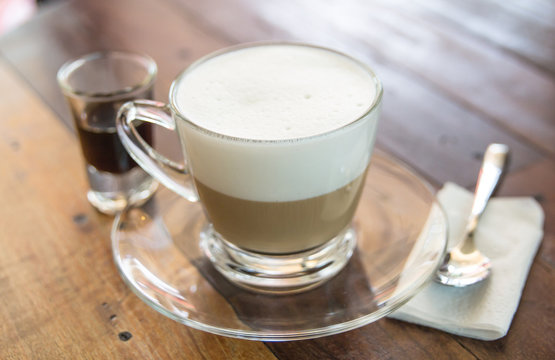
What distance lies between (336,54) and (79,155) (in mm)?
401

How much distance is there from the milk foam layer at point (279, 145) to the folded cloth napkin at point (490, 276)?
5.8 inches

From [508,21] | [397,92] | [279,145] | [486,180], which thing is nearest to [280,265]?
[279,145]

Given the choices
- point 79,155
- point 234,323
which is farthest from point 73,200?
point 234,323

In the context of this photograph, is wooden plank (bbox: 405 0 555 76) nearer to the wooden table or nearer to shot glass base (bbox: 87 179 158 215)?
the wooden table

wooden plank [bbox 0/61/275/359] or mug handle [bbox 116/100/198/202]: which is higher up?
mug handle [bbox 116/100/198/202]

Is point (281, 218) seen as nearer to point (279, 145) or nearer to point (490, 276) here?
point (279, 145)

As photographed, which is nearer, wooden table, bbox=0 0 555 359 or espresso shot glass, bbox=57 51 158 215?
wooden table, bbox=0 0 555 359

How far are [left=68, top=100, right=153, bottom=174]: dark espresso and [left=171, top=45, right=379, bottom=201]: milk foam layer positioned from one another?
0.49 feet

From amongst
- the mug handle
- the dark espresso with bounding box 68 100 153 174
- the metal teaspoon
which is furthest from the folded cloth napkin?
the dark espresso with bounding box 68 100 153 174

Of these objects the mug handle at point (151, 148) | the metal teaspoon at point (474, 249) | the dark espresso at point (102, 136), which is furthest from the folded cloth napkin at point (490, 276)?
the dark espresso at point (102, 136)

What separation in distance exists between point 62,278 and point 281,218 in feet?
0.83

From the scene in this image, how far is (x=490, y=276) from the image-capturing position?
2.18 feet

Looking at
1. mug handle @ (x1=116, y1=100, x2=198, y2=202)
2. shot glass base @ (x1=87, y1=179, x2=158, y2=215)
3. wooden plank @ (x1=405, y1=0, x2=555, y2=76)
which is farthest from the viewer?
wooden plank @ (x1=405, y1=0, x2=555, y2=76)

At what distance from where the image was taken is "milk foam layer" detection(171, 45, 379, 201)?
581mm
